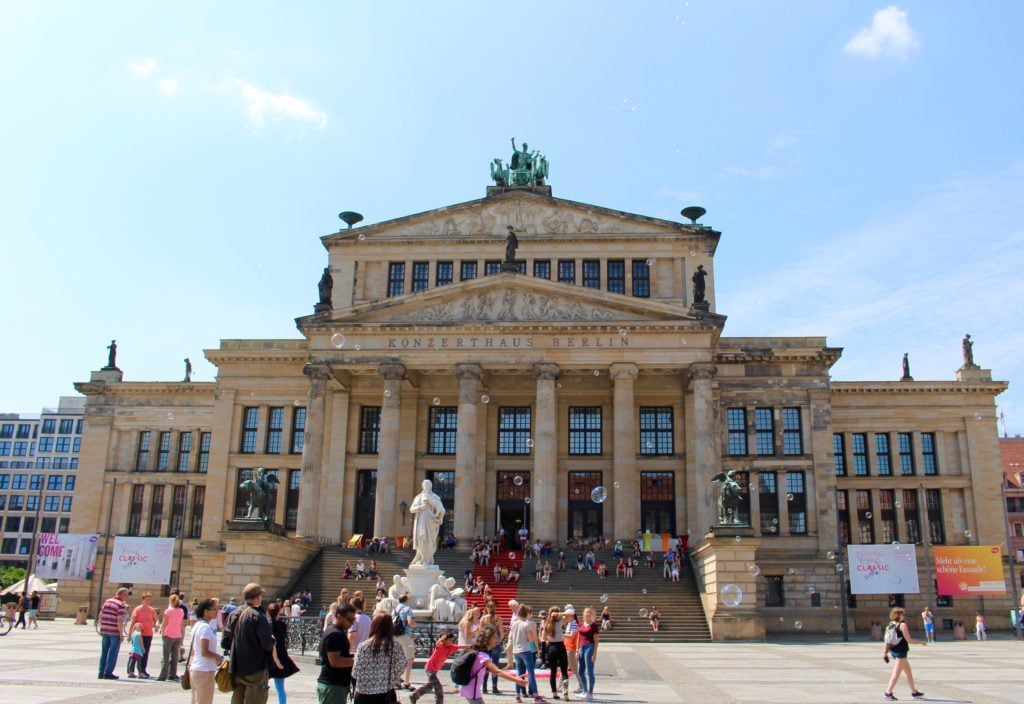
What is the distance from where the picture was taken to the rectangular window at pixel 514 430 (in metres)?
56.4

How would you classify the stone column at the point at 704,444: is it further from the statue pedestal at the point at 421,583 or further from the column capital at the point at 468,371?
the statue pedestal at the point at 421,583

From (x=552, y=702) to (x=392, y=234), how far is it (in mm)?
44691

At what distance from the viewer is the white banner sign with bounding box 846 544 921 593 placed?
44.8 m

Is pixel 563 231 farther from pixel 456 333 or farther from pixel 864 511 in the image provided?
pixel 864 511

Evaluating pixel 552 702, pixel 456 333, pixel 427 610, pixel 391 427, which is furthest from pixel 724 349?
pixel 552 702

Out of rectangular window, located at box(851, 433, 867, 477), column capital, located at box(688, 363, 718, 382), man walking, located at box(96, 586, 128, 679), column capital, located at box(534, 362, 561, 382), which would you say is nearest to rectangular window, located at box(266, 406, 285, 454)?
column capital, located at box(534, 362, 561, 382)

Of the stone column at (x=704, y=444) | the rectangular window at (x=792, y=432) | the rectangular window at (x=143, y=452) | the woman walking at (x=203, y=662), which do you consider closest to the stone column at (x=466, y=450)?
the stone column at (x=704, y=444)

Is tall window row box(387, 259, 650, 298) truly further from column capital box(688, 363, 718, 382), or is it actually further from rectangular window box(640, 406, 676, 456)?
column capital box(688, 363, 718, 382)

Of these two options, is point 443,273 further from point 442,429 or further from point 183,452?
point 183,452

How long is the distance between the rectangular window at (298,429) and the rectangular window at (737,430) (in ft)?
88.2

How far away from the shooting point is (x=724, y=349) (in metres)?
57.4

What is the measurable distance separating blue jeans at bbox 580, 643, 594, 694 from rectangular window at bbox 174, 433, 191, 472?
49514 mm

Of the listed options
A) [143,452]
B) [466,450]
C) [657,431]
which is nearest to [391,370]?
[466,450]

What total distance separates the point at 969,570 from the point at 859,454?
1298 centimetres
